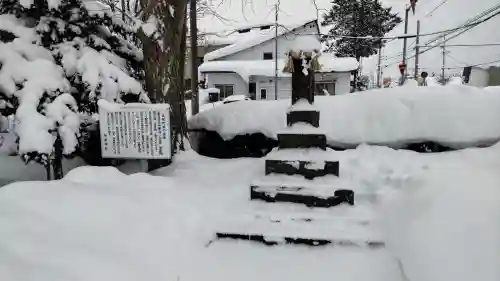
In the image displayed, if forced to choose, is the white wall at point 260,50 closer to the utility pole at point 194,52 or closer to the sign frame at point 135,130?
the utility pole at point 194,52

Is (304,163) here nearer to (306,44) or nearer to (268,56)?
(306,44)

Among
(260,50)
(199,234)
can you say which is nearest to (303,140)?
(199,234)

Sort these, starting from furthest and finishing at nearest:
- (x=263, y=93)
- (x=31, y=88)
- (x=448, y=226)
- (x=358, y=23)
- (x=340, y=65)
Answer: (x=358, y=23) < (x=263, y=93) < (x=340, y=65) < (x=31, y=88) < (x=448, y=226)

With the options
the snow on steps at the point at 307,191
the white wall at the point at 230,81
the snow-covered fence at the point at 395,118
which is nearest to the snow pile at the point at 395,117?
the snow-covered fence at the point at 395,118

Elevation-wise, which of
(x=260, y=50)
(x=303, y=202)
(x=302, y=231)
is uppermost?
(x=260, y=50)

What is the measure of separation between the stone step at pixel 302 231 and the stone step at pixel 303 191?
0.34 meters

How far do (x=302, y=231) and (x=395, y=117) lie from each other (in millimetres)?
3177

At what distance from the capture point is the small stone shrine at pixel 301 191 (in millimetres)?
3516

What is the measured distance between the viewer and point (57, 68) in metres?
4.89

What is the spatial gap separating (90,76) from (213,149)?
2372mm

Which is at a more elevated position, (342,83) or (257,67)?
(257,67)

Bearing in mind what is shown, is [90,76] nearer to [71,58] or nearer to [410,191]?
[71,58]

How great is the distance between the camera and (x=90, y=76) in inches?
192

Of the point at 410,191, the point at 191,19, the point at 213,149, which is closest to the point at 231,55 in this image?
the point at 191,19
